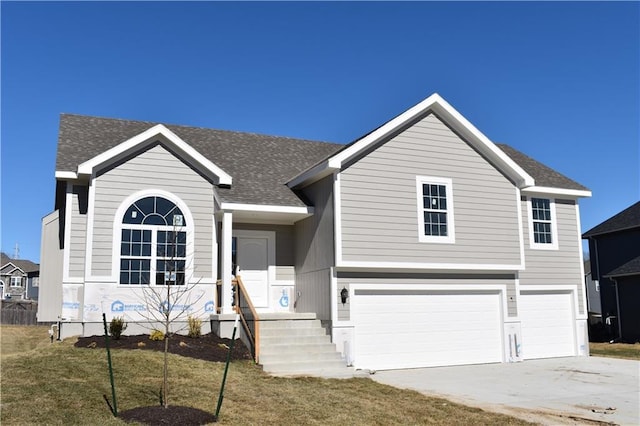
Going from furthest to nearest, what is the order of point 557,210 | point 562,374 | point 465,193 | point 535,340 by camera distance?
1. point 557,210
2. point 535,340
3. point 465,193
4. point 562,374

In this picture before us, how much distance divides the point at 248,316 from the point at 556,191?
1106 centimetres

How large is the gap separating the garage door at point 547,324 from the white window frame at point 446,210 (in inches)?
136

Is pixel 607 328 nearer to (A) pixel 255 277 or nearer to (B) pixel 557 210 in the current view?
(B) pixel 557 210

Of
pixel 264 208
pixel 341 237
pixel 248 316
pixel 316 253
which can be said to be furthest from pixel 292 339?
pixel 264 208

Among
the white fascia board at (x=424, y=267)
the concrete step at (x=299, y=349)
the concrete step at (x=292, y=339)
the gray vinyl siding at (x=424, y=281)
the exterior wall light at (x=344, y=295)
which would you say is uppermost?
the white fascia board at (x=424, y=267)

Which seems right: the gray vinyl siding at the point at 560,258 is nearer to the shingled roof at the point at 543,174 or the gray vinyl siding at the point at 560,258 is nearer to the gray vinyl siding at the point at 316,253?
the shingled roof at the point at 543,174

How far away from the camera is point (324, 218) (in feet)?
51.8

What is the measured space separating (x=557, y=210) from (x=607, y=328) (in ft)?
34.2

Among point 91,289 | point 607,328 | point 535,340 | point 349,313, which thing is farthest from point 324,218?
point 607,328

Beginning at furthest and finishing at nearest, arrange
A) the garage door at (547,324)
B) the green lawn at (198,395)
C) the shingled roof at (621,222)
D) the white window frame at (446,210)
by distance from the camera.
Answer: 1. the shingled roof at (621,222)
2. the garage door at (547,324)
3. the white window frame at (446,210)
4. the green lawn at (198,395)

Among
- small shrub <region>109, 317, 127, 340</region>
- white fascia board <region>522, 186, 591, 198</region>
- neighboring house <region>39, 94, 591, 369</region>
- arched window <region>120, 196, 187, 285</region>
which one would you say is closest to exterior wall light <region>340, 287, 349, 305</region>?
neighboring house <region>39, 94, 591, 369</region>

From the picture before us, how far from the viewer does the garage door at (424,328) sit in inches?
599

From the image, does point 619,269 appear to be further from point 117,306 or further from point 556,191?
point 117,306

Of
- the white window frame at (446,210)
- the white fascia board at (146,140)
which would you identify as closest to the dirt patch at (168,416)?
the white fascia board at (146,140)
